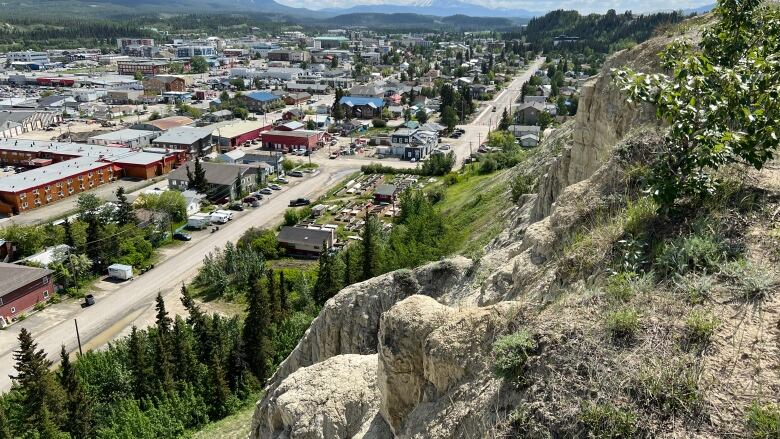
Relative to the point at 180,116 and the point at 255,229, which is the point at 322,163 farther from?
the point at 180,116

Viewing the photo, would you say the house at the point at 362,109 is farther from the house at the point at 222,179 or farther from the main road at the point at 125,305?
the main road at the point at 125,305

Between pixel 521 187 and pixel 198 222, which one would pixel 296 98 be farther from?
pixel 521 187

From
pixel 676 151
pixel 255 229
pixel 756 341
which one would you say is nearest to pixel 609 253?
pixel 676 151

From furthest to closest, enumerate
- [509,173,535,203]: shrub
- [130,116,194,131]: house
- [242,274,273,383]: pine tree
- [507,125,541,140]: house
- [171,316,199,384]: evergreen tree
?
[130,116,194,131]: house, [507,125,541,140]: house, [509,173,535,203]: shrub, [242,274,273,383]: pine tree, [171,316,199,384]: evergreen tree

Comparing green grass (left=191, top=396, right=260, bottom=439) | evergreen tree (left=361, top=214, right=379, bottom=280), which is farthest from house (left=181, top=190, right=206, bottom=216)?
green grass (left=191, top=396, right=260, bottom=439)

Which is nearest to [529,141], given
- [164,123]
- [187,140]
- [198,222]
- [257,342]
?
[198,222]

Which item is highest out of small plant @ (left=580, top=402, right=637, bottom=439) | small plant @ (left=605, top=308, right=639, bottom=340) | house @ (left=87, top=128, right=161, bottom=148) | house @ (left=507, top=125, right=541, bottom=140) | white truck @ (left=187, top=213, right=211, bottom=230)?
small plant @ (left=605, top=308, right=639, bottom=340)

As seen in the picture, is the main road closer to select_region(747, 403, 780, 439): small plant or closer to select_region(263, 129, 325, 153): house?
select_region(263, 129, 325, 153): house
